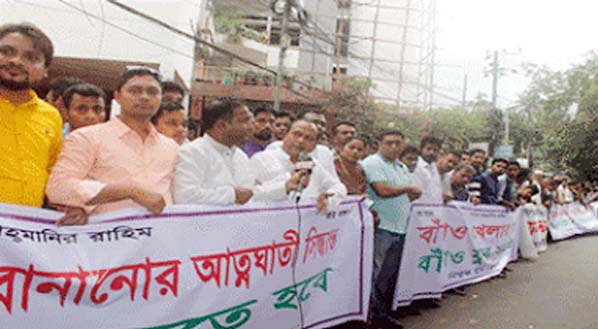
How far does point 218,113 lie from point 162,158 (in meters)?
0.56

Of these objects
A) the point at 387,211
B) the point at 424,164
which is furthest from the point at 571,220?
the point at 387,211

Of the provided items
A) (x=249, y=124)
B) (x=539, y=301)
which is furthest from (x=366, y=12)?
(x=249, y=124)

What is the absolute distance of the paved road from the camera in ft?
17.0

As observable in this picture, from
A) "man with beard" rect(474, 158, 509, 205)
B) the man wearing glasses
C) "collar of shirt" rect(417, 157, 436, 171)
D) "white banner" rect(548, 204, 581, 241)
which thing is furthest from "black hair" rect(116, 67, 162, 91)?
"white banner" rect(548, 204, 581, 241)

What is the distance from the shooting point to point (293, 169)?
4.14 meters

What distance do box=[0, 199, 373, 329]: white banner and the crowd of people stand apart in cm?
12

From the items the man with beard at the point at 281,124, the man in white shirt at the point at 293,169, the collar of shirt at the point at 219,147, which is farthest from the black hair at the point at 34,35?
the man with beard at the point at 281,124

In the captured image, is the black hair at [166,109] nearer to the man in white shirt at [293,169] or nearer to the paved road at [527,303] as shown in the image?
the man in white shirt at [293,169]

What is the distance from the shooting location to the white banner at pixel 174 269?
239cm

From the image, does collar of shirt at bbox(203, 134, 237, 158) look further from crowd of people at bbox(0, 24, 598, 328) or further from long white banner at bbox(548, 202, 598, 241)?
long white banner at bbox(548, 202, 598, 241)

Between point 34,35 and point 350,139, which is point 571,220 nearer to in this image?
point 350,139

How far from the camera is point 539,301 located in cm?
625

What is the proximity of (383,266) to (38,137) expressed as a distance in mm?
3177

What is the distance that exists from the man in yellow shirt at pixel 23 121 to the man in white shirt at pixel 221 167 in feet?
2.26
